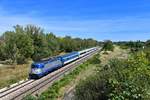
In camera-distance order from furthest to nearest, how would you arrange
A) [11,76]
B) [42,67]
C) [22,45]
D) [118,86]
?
[22,45], [11,76], [42,67], [118,86]

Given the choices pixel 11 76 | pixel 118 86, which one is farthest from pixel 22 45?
pixel 118 86

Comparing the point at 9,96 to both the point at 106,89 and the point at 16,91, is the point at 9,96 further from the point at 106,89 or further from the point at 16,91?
the point at 106,89

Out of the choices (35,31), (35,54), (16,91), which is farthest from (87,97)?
(35,31)

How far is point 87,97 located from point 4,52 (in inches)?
2026

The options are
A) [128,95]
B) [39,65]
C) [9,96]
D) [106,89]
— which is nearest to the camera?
[128,95]

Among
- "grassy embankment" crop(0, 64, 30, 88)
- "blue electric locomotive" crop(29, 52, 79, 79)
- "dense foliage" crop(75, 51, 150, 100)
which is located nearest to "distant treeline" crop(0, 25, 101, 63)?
"grassy embankment" crop(0, 64, 30, 88)

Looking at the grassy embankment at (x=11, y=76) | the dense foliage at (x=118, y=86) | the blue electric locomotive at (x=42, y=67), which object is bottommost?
the grassy embankment at (x=11, y=76)

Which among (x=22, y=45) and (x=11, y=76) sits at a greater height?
(x=22, y=45)

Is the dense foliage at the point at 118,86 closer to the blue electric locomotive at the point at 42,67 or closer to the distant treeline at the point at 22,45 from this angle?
the blue electric locomotive at the point at 42,67

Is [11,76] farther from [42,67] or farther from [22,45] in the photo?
[22,45]

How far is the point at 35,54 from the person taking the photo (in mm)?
76188

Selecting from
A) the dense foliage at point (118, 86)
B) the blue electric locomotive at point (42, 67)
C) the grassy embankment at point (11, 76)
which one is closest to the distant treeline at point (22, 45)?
the grassy embankment at point (11, 76)

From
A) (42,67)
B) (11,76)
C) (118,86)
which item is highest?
(118,86)

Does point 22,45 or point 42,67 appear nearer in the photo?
point 42,67
